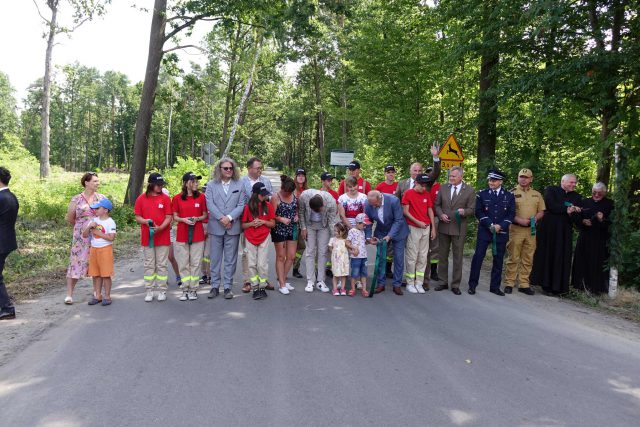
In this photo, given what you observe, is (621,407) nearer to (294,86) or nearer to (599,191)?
(599,191)

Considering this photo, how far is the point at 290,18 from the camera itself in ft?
44.3

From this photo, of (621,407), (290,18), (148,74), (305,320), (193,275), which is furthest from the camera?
(148,74)

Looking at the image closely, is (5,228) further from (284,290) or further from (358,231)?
(358,231)

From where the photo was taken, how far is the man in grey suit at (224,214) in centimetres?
737

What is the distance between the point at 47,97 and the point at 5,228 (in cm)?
2740

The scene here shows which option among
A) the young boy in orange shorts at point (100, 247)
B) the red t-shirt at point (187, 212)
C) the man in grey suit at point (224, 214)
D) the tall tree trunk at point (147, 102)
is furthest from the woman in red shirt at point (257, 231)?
the tall tree trunk at point (147, 102)

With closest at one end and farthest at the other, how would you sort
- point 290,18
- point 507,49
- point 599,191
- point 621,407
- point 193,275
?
point 621,407 → point 193,275 → point 599,191 → point 507,49 → point 290,18

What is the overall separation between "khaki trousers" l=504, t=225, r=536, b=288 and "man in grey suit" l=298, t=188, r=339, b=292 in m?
3.32

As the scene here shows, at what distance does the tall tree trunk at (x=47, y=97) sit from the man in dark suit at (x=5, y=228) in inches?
958

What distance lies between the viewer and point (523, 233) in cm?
824

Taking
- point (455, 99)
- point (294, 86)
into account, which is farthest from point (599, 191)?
point (294, 86)

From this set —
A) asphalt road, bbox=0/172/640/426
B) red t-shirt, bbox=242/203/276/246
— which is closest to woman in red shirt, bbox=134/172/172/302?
asphalt road, bbox=0/172/640/426

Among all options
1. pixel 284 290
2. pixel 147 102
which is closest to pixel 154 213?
pixel 284 290

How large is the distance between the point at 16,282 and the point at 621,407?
8.96 metres
